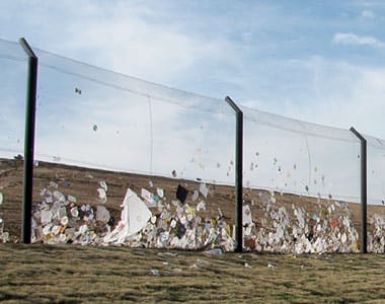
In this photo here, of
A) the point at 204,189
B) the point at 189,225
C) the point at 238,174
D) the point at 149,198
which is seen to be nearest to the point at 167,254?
the point at 149,198

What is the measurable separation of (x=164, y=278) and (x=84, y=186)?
2015 millimetres

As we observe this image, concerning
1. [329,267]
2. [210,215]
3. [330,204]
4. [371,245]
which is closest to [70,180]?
[210,215]

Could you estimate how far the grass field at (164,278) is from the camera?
7887 millimetres

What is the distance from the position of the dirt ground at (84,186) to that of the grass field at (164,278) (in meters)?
0.62

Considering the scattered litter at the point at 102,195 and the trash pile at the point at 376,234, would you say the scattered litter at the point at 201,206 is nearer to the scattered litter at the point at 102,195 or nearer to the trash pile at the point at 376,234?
the scattered litter at the point at 102,195

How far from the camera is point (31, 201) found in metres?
9.98

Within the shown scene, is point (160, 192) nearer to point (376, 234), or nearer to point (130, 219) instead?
point (130, 219)

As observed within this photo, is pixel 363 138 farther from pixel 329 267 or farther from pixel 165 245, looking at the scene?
pixel 165 245

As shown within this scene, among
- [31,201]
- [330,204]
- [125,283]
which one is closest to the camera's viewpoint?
[125,283]

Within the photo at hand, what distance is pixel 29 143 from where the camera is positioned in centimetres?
988

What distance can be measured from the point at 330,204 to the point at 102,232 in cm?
588

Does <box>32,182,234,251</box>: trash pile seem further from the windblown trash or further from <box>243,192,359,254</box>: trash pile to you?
<box>243,192,359,254</box>: trash pile

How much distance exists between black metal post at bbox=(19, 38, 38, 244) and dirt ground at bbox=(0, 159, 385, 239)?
189mm

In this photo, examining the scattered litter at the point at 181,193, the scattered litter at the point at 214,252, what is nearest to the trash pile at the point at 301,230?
the scattered litter at the point at 214,252
